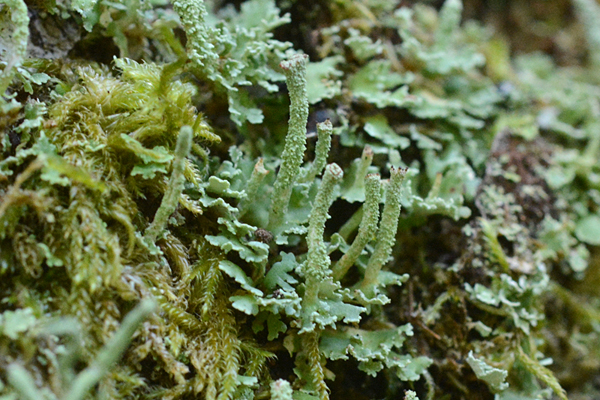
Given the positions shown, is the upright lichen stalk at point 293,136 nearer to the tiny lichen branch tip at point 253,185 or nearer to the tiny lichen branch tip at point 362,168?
the tiny lichen branch tip at point 253,185

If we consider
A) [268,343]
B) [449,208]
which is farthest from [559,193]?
[268,343]

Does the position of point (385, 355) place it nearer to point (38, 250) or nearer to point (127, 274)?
point (127, 274)

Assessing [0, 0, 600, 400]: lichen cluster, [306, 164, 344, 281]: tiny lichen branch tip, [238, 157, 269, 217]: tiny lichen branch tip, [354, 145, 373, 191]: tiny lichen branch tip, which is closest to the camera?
[0, 0, 600, 400]: lichen cluster

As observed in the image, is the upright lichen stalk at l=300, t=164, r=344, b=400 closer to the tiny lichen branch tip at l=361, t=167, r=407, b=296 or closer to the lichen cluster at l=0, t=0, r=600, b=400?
the lichen cluster at l=0, t=0, r=600, b=400

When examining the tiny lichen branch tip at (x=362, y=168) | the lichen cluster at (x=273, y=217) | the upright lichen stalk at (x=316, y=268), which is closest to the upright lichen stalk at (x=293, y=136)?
the lichen cluster at (x=273, y=217)

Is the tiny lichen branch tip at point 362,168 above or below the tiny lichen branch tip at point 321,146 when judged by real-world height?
below

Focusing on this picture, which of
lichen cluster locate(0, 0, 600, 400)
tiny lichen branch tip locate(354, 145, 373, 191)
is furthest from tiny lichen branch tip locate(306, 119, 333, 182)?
tiny lichen branch tip locate(354, 145, 373, 191)
